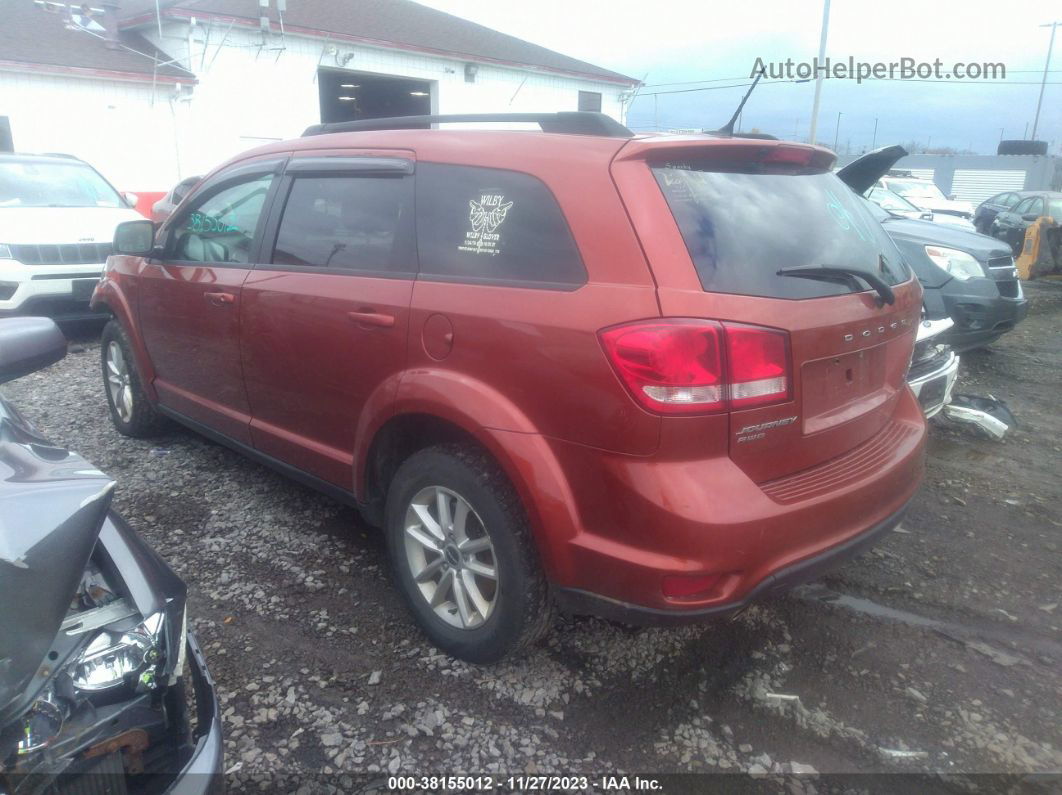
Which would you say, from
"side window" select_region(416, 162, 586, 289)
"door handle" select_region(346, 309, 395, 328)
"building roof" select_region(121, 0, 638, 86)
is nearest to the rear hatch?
"side window" select_region(416, 162, 586, 289)

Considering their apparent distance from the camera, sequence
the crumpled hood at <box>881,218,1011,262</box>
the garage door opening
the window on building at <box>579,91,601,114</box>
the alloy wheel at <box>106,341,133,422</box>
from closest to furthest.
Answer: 1. the alloy wheel at <box>106,341,133,422</box>
2. the crumpled hood at <box>881,218,1011,262</box>
3. the garage door opening
4. the window on building at <box>579,91,601,114</box>

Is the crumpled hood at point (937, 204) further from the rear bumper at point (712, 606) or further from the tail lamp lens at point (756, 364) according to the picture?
the tail lamp lens at point (756, 364)

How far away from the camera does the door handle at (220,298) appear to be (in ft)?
11.9

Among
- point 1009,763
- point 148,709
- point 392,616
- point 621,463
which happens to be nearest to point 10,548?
point 148,709

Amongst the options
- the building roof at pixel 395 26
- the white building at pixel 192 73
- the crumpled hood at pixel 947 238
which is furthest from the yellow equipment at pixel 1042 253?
the building roof at pixel 395 26

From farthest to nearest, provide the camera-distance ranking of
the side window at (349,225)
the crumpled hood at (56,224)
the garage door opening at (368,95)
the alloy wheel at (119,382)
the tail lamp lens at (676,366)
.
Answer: the garage door opening at (368,95)
the crumpled hood at (56,224)
the alloy wheel at (119,382)
the side window at (349,225)
the tail lamp lens at (676,366)

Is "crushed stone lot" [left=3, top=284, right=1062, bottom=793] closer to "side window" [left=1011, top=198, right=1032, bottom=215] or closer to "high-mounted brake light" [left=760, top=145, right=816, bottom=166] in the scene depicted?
"high-mounted brake light" [left=760, top=145, right=816, bottom=166]

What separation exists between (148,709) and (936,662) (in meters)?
2.66

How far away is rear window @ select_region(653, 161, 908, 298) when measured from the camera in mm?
2338

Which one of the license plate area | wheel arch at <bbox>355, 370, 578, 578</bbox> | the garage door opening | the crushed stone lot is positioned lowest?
the crushed stone lot

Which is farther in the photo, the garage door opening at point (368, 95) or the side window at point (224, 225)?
the garage door opening at point (368, 95)

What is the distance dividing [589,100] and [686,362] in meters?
23.9

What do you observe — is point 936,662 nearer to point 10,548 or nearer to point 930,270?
point 10,548

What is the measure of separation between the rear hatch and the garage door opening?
61.8ft
